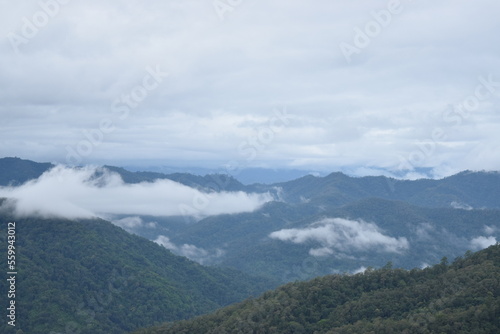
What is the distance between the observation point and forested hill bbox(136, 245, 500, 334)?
5522 centimetres

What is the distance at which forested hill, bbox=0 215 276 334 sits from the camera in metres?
114

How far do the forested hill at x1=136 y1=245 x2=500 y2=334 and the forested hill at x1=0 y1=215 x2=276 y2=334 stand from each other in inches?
1617

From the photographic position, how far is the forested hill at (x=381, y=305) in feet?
181

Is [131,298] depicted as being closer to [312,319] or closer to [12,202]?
[12,202]

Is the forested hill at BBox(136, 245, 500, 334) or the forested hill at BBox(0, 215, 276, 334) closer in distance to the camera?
the forested hill at BBox(136, 245, 500, 334)

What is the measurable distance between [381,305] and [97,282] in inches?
3617

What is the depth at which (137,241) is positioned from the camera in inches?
6772

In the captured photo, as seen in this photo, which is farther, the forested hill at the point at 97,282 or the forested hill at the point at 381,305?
the forested hill at the point at 97,282

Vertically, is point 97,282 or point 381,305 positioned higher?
point 381,305

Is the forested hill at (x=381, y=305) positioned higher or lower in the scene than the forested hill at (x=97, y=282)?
higher

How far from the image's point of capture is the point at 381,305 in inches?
2655

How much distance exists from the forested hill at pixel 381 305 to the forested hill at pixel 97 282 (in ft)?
135

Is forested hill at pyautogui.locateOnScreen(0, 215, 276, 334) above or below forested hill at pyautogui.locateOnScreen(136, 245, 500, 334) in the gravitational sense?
below

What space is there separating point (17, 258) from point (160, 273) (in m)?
45.6
